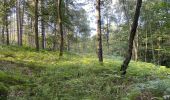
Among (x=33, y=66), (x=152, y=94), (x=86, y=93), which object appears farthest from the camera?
(x=33, y=66)

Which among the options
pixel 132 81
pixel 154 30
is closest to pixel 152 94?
pixel 132 81

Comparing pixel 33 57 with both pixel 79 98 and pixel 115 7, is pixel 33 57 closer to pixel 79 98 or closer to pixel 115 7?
pixel 79 98

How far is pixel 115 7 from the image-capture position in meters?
55.7

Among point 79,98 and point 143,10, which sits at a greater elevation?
point 143,10

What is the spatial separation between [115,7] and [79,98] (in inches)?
1912

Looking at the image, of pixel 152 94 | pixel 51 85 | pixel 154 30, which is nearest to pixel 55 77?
pixel 51 85

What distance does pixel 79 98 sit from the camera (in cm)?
863

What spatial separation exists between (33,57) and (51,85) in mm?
9911

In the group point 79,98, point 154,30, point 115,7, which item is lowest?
point 79,98

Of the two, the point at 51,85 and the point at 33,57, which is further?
the point at 33,57

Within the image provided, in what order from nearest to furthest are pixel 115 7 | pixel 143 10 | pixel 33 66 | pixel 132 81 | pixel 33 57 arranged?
pixel 132 81 < pixel 33 66 < pixel 33 57 < pixel 143 10 < pixel 115 7

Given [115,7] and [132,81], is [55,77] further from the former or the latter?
[115,7]

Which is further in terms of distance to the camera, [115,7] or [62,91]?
[115,7]

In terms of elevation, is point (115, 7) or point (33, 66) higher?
point (115, 7)
